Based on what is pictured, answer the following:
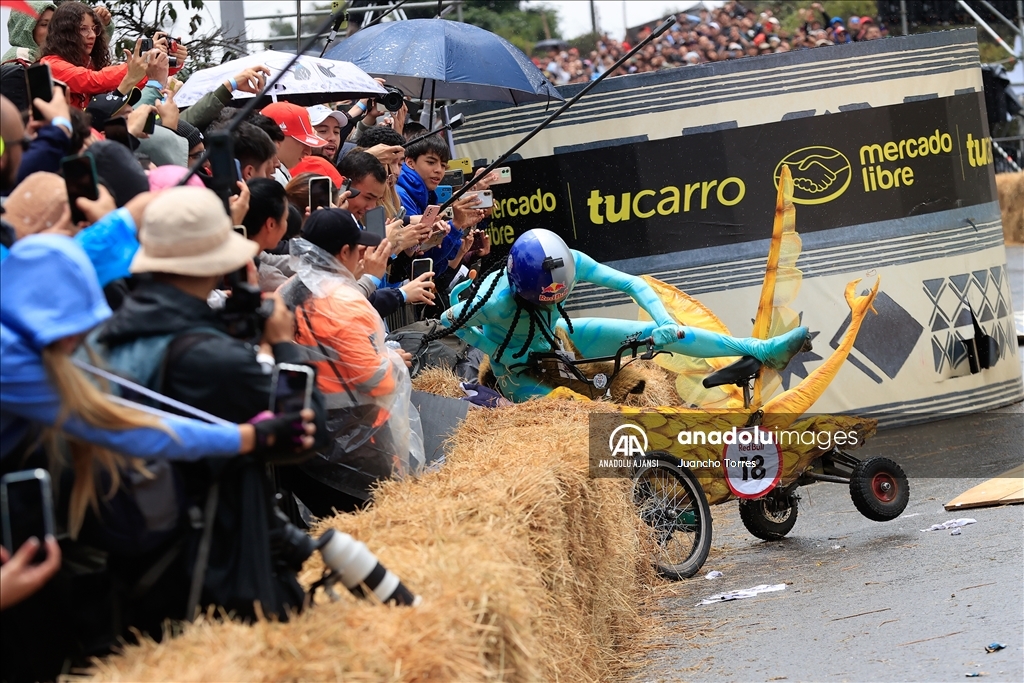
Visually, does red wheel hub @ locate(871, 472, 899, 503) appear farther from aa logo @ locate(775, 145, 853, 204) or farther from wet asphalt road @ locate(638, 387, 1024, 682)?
aa logo @ locate(775, 145, 853, 204)

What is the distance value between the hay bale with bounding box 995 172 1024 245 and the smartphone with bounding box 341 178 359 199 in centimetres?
2214

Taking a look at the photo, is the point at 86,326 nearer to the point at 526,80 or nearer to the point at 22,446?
the point at 22,446

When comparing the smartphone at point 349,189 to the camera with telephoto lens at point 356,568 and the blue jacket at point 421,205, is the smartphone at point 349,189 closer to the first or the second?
the blue jacket at point 421,205

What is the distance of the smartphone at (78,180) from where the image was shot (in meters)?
3.54

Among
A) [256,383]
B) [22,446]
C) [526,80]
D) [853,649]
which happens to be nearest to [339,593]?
[256,383]

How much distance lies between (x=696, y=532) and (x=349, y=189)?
8.98 feet

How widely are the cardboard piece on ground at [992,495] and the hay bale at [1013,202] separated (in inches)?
780

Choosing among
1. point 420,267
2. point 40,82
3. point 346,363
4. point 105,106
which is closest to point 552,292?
point 420,267

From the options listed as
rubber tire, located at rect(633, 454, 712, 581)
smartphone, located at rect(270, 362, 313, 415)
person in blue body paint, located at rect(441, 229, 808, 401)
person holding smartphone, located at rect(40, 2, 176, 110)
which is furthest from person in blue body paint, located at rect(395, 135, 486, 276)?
smartphone, located at rect(270, 362, 313, 415)

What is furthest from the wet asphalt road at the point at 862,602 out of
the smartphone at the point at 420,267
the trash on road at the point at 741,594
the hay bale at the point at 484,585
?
the smartphone at the point at 420,267

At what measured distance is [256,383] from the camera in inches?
126

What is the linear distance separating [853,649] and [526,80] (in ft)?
17.5

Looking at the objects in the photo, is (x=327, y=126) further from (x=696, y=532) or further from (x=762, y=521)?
(x=762, y=521)

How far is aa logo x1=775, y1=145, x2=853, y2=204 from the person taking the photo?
11.0 m
